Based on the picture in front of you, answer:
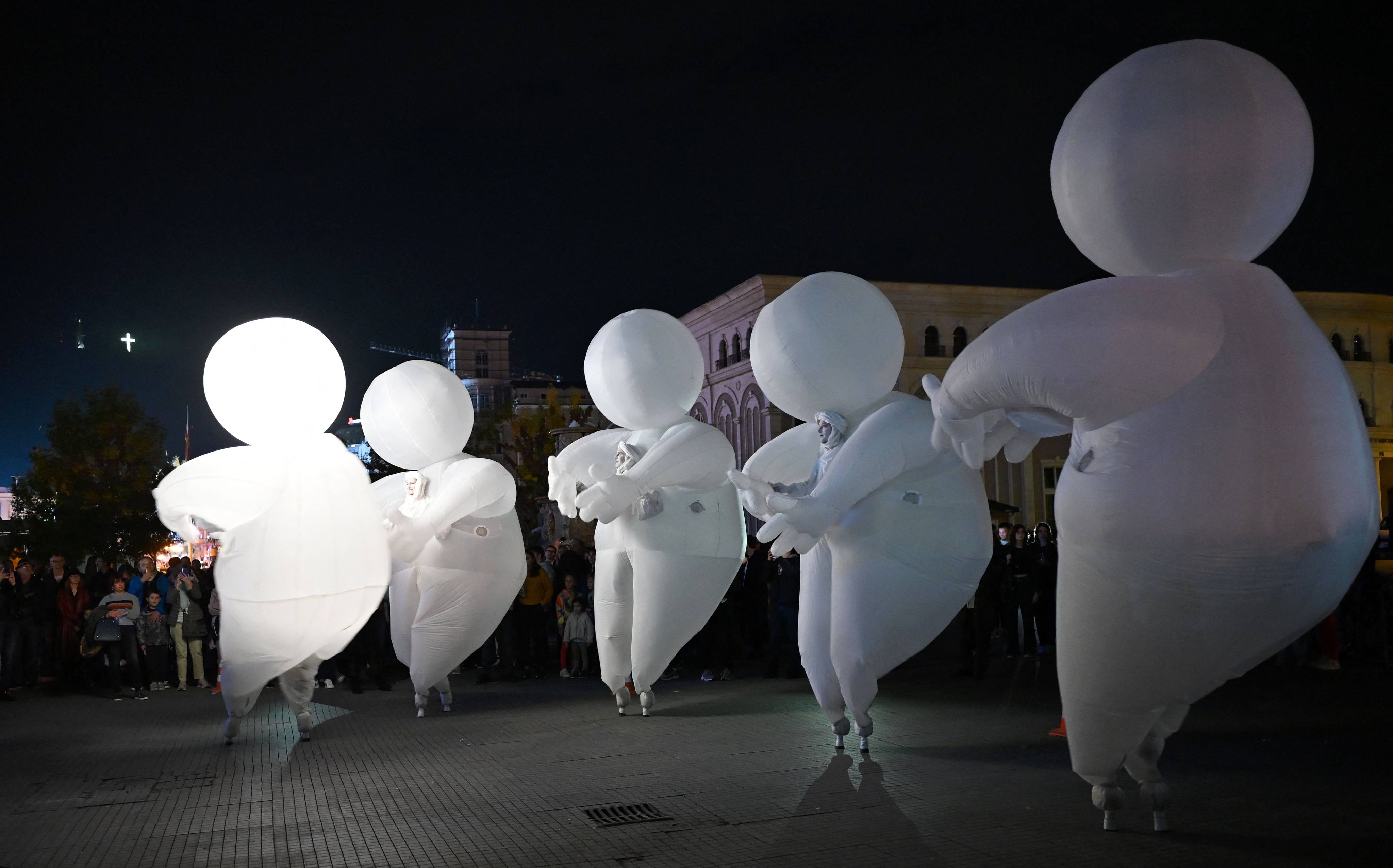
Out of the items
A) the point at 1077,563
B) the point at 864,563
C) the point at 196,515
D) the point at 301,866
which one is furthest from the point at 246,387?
the point at 1077,563

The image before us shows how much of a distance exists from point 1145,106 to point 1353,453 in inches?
55.6

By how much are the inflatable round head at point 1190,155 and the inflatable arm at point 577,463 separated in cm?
460

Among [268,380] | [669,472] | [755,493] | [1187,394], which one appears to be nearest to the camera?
[1187,394]

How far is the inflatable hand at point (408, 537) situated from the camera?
8.11 m

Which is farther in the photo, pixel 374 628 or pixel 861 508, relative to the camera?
pixel 374 628

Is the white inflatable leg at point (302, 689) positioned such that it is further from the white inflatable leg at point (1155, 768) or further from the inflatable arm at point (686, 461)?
the white inflatable leg at point (1155, 768)

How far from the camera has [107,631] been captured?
10375mm

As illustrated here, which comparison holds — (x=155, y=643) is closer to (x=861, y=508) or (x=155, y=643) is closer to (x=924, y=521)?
(x=861, y=508)

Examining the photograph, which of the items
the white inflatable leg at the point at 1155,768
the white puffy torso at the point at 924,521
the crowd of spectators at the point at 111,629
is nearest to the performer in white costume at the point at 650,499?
the white puffy torso at the point at 924,521

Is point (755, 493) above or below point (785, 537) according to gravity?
above

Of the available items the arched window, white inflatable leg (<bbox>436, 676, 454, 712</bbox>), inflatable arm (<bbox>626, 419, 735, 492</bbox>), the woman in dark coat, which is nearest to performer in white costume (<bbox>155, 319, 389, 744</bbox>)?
inflatable arm (<bbox>626, 419, 735, 492</bbox>)

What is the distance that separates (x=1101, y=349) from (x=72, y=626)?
423 inches

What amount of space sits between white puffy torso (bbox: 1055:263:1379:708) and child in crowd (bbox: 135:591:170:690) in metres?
9.42

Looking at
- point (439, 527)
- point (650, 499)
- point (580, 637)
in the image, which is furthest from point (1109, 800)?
point (580, 637)
